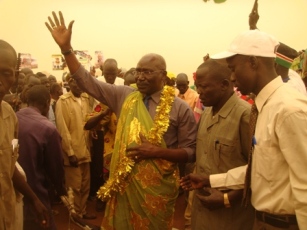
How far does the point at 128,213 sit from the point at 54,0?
7.13 metres

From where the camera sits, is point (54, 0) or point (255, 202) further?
point (54, 0)

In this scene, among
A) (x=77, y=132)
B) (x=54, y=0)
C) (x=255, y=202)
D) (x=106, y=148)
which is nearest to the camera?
(x=255, y=202)

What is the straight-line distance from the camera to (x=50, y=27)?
2.50 meters

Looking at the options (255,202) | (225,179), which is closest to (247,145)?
(225,179)

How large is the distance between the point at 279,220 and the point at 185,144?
103 centimetres

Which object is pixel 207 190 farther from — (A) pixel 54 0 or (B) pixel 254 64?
(A) pixel 54 0

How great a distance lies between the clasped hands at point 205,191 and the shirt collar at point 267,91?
1.92 ft

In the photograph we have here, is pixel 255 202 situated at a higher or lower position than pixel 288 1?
lower

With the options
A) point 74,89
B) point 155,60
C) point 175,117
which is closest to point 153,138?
point 175,117

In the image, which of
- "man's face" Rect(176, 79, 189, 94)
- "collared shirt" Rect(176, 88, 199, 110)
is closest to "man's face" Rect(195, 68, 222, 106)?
"collared shirt" Rect(176, 88, 199, 110)

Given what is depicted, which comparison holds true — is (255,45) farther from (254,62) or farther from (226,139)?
(226,139)

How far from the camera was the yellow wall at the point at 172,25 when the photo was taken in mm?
8633

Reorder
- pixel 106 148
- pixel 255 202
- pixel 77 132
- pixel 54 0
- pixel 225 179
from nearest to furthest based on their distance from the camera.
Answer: pixel 255 202
pixel 225 179
pixel 106 148
pixel 77 132
pixel 54 0

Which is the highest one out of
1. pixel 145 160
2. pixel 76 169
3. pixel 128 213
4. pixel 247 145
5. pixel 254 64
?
pixel 254 64
